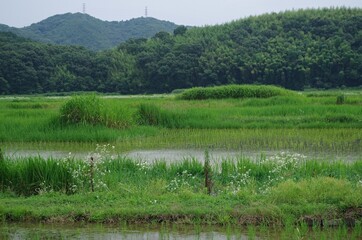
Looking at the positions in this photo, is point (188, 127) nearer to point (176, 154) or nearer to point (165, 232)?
point (176, 154)

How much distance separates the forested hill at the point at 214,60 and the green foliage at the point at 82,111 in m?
29.1

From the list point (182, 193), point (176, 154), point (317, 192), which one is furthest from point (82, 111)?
point (317, 192)

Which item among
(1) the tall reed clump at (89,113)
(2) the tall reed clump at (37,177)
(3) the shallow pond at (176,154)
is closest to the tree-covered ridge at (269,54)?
(1) the tall reed clump at (89,113)

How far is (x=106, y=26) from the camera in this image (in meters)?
110

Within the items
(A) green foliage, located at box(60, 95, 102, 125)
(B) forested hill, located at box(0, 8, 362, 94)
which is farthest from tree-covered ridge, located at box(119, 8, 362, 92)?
(A) green foliage, located at box(60, 95, 102, 125)

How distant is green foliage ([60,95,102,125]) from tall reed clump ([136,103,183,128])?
1669mm

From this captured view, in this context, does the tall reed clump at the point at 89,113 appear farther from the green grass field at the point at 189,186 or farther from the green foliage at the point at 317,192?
the green foliage at the point at 317,192

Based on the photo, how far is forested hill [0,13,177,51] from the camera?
3728 inches

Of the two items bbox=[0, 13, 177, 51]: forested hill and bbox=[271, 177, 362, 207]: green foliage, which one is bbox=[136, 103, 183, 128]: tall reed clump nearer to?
bbox=[271, 177, 362, 207]: green foliage

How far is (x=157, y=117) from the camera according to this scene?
16422 millimetres

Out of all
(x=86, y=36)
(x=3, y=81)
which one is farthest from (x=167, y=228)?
(x=86, y=36)

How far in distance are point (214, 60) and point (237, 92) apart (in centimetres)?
2248

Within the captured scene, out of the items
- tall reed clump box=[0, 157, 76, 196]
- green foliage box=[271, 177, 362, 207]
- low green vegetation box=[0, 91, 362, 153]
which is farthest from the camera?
low green vegetation box=[0, 91, 362, 153]

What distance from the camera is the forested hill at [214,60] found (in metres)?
42.3
